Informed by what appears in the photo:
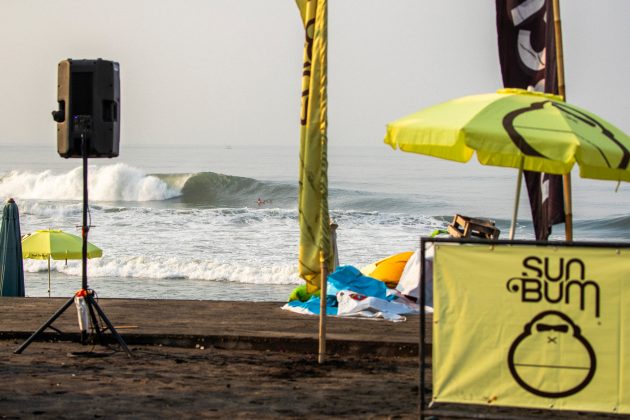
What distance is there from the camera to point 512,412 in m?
7.03

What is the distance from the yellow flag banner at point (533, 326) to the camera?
19.5ft

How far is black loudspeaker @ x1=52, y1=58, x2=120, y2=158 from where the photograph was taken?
8.92m

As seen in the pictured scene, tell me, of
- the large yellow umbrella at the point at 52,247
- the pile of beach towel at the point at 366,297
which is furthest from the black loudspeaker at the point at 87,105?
the large yellow umbrella at the point at 52,247

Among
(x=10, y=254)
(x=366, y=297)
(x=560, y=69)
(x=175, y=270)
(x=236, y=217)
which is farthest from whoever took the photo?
(x=236, y=217)

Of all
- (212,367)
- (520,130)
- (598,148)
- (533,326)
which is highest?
(520,130)

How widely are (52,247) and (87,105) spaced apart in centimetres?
566

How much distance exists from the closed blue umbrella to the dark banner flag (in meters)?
5.67

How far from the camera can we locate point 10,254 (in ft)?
39.6

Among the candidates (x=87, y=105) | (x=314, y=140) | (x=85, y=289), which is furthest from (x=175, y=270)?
(x=314, y=140)

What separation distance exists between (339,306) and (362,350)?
156 centimetres

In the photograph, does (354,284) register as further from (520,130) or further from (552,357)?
(552,357)

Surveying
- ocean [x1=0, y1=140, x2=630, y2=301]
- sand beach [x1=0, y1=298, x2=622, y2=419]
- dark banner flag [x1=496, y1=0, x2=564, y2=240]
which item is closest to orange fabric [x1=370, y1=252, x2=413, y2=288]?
sand beach [x1=0, y1=298, x2=622, y2=419]

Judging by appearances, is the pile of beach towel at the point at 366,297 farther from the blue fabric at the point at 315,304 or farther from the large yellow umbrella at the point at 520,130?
the large yellow umbrella at the point at 520,130

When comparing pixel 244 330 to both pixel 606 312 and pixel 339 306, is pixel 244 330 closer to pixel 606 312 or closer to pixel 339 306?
pixel 339 306
